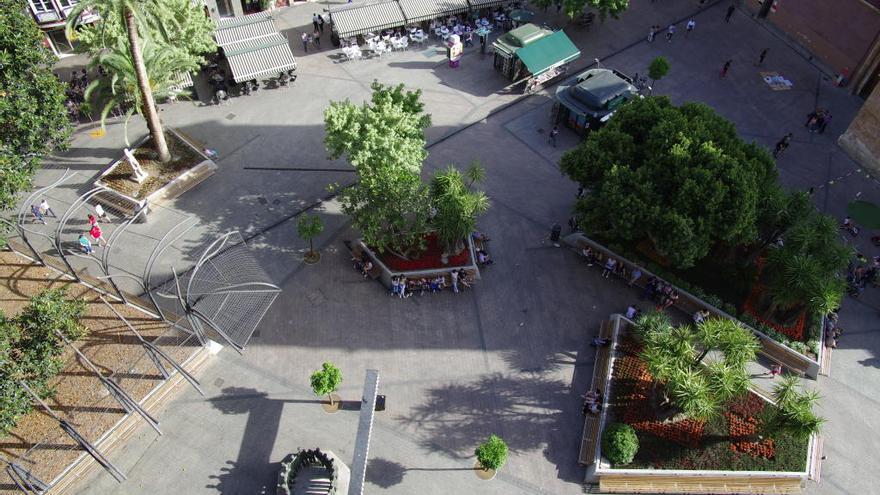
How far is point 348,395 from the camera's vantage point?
100 ft

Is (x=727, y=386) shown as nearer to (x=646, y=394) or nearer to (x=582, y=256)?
(x=646, y=394)

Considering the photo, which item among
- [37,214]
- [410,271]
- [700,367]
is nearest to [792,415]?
[700,367]

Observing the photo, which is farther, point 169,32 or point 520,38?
point 520,38

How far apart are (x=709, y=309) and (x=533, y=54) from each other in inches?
923

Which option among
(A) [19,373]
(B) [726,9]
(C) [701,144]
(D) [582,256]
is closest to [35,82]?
(A) [19,373]

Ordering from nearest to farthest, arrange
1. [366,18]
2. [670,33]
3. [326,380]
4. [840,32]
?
[326,380]
[840,32]
[366,18]
[670,33]

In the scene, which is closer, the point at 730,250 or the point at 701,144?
the point at 701,144

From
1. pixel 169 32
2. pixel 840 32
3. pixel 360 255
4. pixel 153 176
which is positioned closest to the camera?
pixel 360 255

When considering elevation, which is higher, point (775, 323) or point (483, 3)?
point (483, 3)

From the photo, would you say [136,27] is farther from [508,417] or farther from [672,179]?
[672,179]

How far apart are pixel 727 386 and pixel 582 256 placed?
1242 centimetres

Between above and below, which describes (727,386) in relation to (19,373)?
below

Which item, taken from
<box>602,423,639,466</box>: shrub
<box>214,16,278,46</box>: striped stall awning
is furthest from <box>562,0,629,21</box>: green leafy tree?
<box>602,423,639,466</box>: shrub

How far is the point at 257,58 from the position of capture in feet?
149
